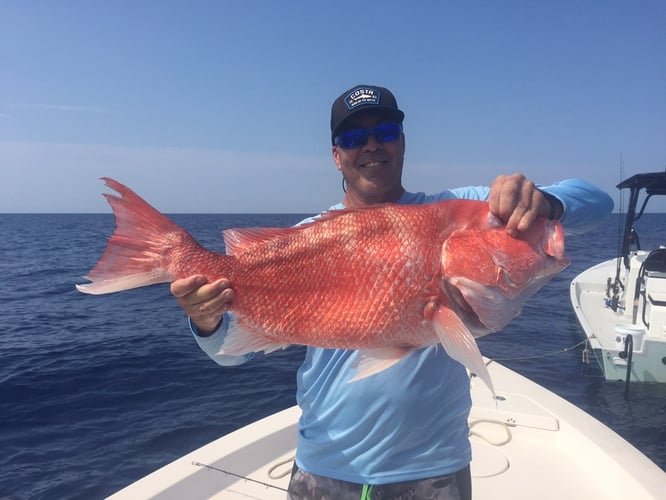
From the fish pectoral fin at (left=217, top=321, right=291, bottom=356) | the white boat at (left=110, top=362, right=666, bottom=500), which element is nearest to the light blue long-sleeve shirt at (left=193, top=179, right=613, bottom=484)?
the fish pectoral fin at (left=217, top=321, right=291, bottom=356)

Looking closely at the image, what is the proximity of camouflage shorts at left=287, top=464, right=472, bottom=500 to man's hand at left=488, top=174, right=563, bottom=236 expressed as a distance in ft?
4.26

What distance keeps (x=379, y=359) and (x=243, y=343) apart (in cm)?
68

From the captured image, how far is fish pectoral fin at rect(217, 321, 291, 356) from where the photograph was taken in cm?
224

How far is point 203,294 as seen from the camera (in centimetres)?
220

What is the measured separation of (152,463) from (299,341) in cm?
573

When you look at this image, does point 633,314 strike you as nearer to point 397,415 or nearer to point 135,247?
point 397,415

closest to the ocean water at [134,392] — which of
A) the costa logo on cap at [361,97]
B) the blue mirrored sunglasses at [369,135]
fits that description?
the blue mirrored sunglasses at [369,135]

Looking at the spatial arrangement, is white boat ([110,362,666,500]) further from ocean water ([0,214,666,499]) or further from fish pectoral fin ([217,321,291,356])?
ocean water ([0,214,666,499])

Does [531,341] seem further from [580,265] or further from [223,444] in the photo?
[580,265]

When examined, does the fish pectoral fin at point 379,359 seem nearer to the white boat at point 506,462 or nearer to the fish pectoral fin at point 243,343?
the fish pectoral fin at point 243,343

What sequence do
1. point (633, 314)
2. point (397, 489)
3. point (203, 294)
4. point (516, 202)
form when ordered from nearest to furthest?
point (516, 202) < point (203, 294) < point (397, 489) < point (633, 314)

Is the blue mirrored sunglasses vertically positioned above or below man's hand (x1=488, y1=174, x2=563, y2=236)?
above

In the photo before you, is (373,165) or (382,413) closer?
(382,413)

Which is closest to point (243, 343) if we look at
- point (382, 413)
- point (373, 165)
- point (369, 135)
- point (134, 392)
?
point (382, 413)
